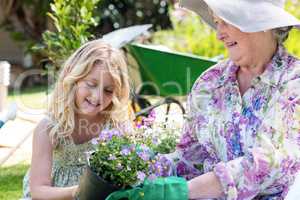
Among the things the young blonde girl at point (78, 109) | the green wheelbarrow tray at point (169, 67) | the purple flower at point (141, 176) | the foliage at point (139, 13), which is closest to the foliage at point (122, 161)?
the purple flower at point (141, 176)

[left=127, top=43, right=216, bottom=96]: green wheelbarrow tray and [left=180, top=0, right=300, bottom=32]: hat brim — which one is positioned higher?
[left=180, top=0, right=300, bottom=32]: hat brim

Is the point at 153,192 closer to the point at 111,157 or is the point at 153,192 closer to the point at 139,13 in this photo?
the point at 111,157

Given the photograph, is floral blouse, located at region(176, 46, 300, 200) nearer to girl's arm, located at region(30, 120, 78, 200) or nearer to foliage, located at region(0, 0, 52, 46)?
girl's arm, located at region(30, 120, 78, 200)

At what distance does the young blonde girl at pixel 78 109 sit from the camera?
306 centimetres

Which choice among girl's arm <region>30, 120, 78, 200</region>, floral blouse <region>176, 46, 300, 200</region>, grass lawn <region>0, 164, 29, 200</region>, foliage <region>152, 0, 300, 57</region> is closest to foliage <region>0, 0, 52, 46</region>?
foliage <region>152, 0, 300, 57</region>

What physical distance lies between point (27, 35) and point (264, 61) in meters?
9.83

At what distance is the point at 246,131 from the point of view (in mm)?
2492

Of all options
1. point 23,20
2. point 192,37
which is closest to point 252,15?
point 192,37

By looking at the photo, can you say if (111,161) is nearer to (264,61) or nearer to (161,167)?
(161,167)

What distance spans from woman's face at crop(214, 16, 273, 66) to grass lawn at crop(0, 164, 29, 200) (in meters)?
2.24

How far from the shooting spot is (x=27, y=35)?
12.1 meters

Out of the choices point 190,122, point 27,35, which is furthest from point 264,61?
point 27,35

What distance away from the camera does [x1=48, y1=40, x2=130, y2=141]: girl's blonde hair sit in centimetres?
309

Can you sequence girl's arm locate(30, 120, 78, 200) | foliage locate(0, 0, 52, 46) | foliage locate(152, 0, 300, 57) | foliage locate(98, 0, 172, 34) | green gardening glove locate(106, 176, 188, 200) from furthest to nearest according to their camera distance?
1. foliage locate(98, 0, 172, 34)
2. foliage locate(0, 0, 52, 46)
3. foliage locate(152, 0, 300, 57)
4. girl's arm locate(30, 120, 78, 200)
5. green gardening glove locate(106, 176, 188, 200)
